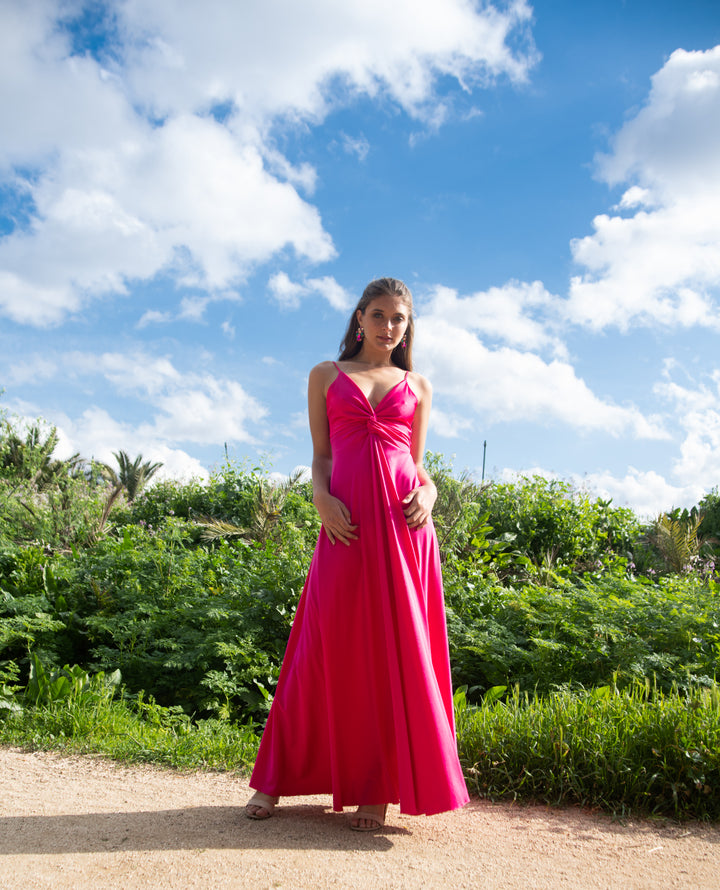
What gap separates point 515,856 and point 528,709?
103cm

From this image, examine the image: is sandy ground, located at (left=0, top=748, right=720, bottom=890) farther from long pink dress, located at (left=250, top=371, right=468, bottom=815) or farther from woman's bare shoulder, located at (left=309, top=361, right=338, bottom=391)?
woman's bare shoulder, located at (left=309, top=361, right=338, bottom=391)

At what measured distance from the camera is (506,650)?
16.5 ft

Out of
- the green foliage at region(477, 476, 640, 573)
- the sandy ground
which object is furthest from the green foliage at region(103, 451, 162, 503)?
the sandy ground

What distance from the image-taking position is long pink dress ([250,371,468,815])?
2934 millimetres

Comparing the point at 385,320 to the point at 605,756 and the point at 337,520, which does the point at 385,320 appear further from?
the point at 605,756

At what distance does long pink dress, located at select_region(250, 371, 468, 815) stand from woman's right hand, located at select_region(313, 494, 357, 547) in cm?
4

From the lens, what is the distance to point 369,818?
118 inches

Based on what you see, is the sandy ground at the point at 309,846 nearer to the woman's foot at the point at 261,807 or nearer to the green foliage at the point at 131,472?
the woman's foot at the point at 261,807

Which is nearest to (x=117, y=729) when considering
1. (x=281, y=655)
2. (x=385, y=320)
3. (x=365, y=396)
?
(x=281, y=655)

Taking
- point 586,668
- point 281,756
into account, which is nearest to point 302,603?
point 281,756

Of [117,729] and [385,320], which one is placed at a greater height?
[385,320]

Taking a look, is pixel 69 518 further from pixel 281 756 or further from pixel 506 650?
pixel 281 756

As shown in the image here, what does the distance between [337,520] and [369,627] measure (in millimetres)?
477

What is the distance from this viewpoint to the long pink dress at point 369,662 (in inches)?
115
